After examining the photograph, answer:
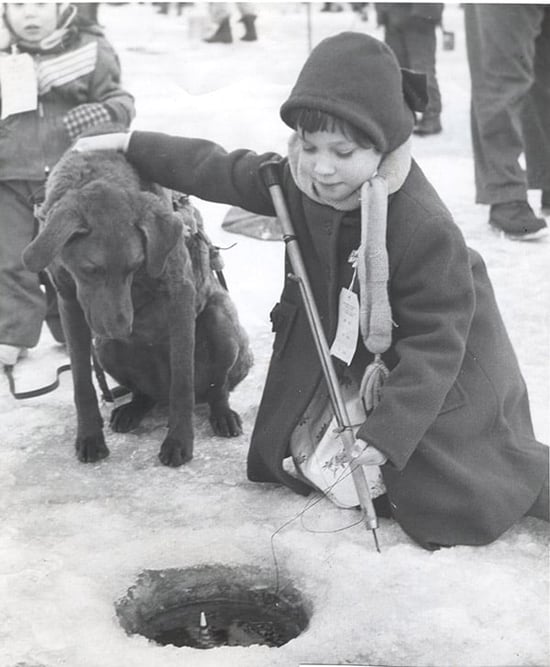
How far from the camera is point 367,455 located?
2.22 m

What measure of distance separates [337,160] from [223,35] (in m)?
1.97

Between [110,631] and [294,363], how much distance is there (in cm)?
79

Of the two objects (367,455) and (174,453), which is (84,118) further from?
(367,455)

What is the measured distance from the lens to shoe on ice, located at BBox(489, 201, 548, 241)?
4.31 meters

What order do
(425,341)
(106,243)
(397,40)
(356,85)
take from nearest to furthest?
(356,85) → (425,341) → (106,243) → (397,40)

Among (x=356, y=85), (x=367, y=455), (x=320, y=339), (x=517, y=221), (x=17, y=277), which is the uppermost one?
(x=356, y=85)

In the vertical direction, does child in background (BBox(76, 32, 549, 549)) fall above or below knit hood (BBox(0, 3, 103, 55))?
below

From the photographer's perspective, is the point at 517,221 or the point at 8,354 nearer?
the point at 8,354

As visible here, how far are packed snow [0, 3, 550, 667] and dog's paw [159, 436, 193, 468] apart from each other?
0.08ft

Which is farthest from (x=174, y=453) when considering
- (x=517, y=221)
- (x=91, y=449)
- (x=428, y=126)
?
(x=428, y=126)

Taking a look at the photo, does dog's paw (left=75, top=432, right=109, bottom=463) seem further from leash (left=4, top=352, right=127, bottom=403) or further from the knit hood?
the knit hood

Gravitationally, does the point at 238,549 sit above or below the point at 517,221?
above

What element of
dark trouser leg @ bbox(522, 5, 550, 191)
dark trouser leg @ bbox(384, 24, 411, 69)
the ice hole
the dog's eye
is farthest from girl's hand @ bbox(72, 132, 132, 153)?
dark trouser leg @ bbox(384, 24, 411, 69)

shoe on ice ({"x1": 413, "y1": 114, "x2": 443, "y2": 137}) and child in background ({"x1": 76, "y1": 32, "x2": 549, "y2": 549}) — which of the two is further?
shoe on ice ({"x1": 413, "y1": 114, "x2": 443, "y2": 137})
